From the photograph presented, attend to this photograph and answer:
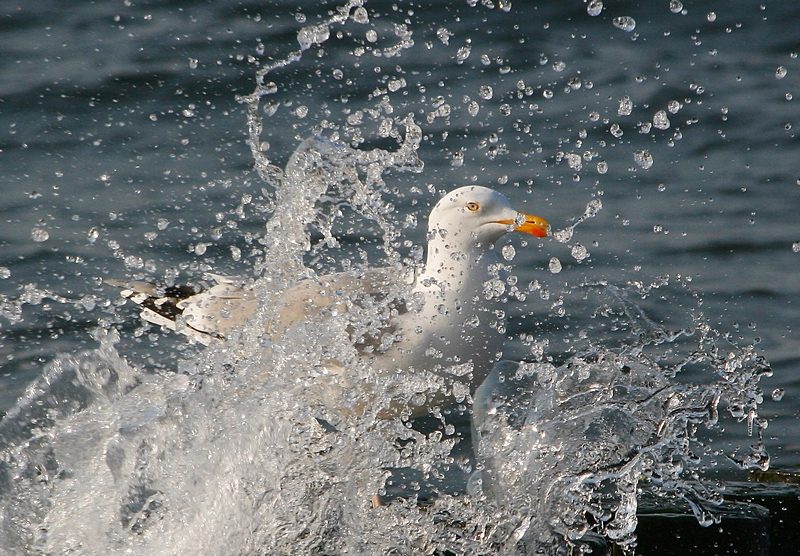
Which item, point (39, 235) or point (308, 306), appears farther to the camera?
point (39, 235)

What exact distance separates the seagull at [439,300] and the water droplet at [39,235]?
225 cm

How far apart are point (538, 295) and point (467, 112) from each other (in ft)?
6.85

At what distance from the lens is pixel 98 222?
269 inches

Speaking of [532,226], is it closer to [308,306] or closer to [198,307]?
[308,306]

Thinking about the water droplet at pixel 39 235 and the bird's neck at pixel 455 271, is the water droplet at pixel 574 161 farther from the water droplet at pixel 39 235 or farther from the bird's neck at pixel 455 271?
the water droplet at pixel 39 235

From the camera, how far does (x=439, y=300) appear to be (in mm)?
4348

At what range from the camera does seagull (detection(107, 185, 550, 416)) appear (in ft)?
14.1

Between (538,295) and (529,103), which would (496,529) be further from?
(529,103)

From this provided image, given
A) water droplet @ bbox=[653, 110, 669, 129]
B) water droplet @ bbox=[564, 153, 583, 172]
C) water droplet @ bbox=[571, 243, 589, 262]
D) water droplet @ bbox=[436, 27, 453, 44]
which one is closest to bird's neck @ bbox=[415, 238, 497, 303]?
water droplet @ bbox=[571, 243, 589, 262]

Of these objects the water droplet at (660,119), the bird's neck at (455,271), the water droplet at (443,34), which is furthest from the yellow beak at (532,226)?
the water droplet at (443,34)

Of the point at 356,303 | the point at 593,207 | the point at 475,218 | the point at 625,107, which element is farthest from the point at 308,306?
the point at 625,107

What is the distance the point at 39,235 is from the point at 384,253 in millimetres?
1933

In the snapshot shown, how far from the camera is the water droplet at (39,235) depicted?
6.54 metres

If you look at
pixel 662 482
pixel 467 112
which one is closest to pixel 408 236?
pixel 467 112
